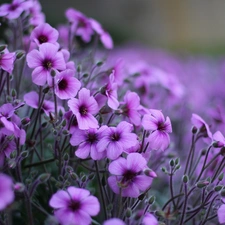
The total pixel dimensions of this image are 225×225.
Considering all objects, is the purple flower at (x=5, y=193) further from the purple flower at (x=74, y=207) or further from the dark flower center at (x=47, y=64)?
the dark flower center at (x=47, y=64)

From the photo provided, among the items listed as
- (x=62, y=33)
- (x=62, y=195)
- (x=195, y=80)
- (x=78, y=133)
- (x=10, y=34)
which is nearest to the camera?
(x=62, y=195)

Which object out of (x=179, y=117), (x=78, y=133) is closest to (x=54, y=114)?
(x=78, y=133)

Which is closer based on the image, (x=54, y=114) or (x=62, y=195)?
(x=62, y=195)

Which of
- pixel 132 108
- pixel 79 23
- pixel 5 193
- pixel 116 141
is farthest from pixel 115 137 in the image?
pixel 79 23

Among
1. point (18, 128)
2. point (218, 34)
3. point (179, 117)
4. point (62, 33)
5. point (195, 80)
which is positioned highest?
point (18, 128)

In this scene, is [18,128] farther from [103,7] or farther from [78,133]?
[103,7]

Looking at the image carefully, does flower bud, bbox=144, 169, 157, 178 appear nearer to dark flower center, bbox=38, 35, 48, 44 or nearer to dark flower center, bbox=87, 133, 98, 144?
dark flower center, bbox=87, 133, 98, 144

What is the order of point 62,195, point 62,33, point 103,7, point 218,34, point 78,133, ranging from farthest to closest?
point 218,34, point 103,7, point 62,33, point 78,133, point 62,195
